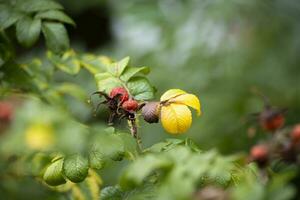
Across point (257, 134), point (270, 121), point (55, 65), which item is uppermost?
point (257, 134)

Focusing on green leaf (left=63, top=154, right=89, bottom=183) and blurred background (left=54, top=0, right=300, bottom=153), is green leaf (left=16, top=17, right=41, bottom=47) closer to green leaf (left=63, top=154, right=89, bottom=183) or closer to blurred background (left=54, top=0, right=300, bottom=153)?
green leaf (left=63, top=154, right=89, bottom=183)

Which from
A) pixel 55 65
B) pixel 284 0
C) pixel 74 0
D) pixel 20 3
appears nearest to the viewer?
pixel 20 3

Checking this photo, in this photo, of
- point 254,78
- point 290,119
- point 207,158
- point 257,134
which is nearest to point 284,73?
point 254,78

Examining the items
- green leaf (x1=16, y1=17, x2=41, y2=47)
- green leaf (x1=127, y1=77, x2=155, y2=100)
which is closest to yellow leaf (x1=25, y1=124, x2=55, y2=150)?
green leaf (x1=127, y1=77, x2=155, y2=100)

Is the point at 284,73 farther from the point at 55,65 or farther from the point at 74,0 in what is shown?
the point at 55,65

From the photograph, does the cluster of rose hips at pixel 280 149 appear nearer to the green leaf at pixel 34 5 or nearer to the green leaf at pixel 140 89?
the green leaf at pixel 140 89
